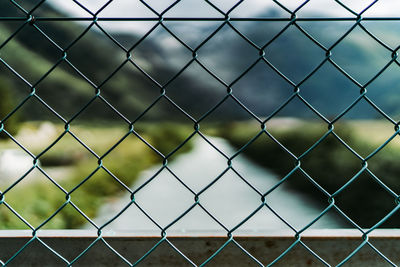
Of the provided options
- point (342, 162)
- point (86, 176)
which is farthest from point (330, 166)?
point (86, 176)

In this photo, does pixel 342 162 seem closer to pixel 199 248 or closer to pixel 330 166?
pixel 330 166

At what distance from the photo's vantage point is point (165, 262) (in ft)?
3.63

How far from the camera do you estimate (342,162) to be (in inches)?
87.0

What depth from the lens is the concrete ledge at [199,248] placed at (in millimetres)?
1091

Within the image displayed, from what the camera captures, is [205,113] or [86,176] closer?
[205,113]

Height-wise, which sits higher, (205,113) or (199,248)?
(205,113)

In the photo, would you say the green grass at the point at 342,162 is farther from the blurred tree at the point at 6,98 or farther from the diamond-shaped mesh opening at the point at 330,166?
the blurred tree at the point at 6,98

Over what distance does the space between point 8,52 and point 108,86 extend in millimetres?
558

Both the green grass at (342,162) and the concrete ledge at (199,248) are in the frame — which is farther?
the green grass at (342,162)

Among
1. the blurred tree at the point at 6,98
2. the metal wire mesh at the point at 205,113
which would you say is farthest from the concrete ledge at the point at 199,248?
the blurred tree at the point at 6,98

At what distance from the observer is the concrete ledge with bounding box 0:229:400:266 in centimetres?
109

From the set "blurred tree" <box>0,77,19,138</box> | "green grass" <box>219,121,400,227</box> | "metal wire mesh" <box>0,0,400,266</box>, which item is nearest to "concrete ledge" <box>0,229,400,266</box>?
"metal wire mesh" <box>0,0,400,266</box>

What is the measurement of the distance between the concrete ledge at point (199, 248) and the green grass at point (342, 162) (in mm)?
733

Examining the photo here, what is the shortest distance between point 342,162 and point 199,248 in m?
1.36
